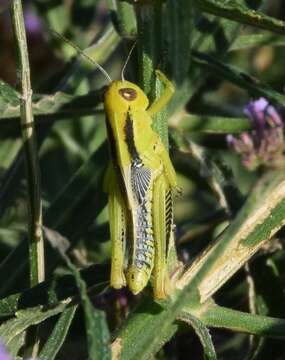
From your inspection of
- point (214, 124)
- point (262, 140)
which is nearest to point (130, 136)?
point (262, 140)

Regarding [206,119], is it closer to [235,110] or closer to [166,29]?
[166,29]

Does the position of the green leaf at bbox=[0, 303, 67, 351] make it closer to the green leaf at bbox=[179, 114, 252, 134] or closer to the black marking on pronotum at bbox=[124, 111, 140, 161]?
the black marking on pronotum at bbox=[124, 111, 140, 161]

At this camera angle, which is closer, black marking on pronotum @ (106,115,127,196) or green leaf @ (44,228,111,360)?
green leaf @ (44,228,111,360)

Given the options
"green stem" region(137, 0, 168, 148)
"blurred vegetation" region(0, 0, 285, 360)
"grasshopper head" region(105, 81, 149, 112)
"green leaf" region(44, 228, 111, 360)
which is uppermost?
"green stem" region(137, 0, 168, 148)

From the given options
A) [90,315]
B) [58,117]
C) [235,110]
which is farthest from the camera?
[235,110]

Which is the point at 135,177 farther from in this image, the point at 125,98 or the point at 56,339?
the point at 56,339

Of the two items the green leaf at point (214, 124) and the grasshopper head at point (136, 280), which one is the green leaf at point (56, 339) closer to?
the grasshopper head at point (136, 280)

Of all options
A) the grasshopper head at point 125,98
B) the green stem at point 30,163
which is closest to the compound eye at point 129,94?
the grasshopper head at point 125,98

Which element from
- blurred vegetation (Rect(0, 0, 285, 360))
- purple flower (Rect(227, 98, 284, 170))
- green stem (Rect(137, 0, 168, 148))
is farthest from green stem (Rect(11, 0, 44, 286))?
purple flower (Rect(227, 98, 284, 170))

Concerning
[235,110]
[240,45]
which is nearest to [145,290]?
[240,45]
